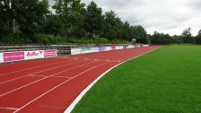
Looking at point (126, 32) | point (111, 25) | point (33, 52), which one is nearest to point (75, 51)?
point (33, 52)

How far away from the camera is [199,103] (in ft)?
22.7

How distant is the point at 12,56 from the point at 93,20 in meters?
45.7

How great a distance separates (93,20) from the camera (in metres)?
63.3

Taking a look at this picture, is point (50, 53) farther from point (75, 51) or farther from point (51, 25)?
point (51, 25)

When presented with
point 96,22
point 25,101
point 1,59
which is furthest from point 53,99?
point 96,22

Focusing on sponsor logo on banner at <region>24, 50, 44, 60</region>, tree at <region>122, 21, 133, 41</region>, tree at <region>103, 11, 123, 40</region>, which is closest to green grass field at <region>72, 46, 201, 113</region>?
sponsor logo on banner at <region>24, 50, 44, 60</region>

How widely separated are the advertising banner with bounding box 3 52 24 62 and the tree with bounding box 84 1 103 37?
142ft

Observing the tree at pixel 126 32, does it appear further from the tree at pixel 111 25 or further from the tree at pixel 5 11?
the tree at pixel 5 11

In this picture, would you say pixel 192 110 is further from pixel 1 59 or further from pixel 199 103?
pixel 1 59

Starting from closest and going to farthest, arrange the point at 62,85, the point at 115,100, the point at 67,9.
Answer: the point at 115,100 < the point at 62,85 < the point at 67,9

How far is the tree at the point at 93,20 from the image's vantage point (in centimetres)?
6353

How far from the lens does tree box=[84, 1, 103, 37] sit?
6353 centimetres

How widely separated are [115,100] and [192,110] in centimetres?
241

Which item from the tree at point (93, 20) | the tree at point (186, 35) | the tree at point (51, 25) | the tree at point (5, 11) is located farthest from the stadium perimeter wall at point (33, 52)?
the tree at point (186, 35)
